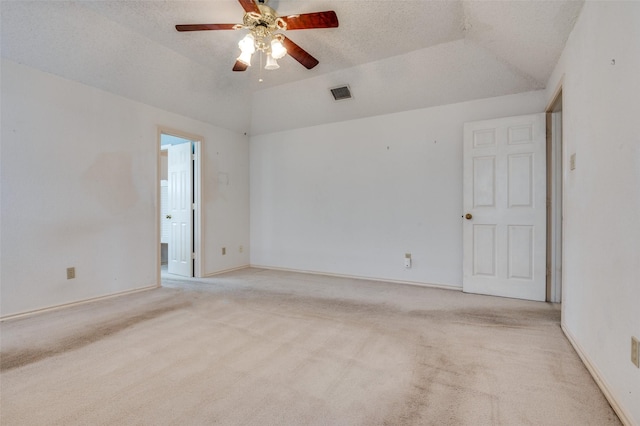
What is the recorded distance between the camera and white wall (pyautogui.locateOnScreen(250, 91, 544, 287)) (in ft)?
12.3

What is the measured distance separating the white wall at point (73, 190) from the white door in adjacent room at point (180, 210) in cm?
65

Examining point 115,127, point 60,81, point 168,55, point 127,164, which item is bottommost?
point 127,164

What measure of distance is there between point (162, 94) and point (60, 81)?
38.5 inches

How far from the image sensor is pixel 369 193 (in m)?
4.25

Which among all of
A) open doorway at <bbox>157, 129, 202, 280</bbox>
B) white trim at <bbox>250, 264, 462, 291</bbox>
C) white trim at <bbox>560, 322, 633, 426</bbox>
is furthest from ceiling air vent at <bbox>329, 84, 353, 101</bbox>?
white trim at <bbox>560, 322, 633, 426</bbox>

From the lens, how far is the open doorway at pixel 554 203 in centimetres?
315

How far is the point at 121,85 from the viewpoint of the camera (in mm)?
3328

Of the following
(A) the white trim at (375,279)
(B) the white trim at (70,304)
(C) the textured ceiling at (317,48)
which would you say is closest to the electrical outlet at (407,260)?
(A) the white trim at (375,279)

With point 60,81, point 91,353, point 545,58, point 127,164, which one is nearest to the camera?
point 91,353

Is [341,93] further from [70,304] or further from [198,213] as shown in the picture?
[70,304]

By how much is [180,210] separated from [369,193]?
2977mm

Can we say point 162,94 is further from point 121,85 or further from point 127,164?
point 127,164

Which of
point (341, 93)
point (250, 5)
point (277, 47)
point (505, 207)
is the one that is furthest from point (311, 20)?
point (505, 207)

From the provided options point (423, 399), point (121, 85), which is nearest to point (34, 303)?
point (121, 85)
